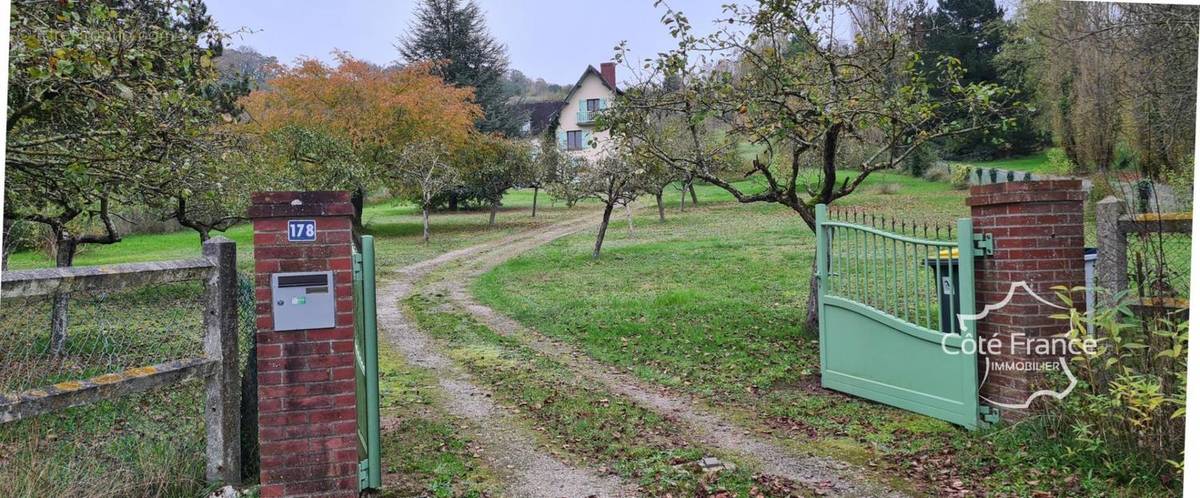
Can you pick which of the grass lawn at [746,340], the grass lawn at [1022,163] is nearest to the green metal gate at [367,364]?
the grass lawn at [746,340]

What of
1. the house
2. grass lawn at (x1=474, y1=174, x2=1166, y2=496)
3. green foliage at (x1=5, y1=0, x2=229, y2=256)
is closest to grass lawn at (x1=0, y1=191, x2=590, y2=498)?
green foliage at (x1=5, y1=0, x2=229, y2=256)

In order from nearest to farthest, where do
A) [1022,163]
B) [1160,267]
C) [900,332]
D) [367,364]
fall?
1. [367,364]
2. [1160,267]
3. [900,332]
4. [1022,163]

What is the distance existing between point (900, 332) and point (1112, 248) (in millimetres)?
1461

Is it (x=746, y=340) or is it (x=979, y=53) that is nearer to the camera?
(x=746, y=340)

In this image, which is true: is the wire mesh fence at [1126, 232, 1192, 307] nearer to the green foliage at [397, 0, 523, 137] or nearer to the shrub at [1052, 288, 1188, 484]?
the shrub at [1052, 288, 1188, 484]

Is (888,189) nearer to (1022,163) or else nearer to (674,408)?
(1022,163)

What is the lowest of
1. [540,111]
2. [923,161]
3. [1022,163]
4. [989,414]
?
[989,414]

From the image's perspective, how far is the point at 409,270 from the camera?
17.1 m

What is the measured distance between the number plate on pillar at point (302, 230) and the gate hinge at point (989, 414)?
4291 mm

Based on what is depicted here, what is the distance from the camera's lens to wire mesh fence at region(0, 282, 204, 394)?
4293 millimetres

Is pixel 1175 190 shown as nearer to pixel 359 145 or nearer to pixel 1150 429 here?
pixel 1150 429

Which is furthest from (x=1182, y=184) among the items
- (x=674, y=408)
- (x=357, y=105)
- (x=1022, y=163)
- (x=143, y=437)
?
(x=1022, y=163)

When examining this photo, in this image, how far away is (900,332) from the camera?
18.9ft

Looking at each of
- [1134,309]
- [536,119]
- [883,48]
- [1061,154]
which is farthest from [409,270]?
[536,119]
